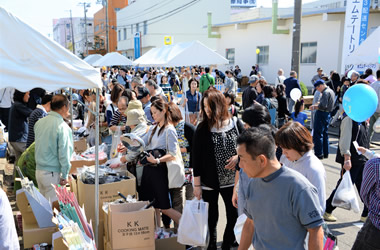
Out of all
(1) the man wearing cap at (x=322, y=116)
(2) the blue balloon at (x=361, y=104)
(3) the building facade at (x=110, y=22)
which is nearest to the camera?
(2) the blue balloon at (x=361, y=104)

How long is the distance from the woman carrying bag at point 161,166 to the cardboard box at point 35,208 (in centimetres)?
107

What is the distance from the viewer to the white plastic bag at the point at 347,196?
4.39m

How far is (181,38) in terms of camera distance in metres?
44.8

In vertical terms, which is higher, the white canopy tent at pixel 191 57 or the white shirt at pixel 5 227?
the white canopy tent at pixel 191 57

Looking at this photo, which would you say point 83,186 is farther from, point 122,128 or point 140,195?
point 122,128

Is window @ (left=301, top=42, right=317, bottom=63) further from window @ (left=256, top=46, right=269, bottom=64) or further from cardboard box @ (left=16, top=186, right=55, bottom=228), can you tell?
cardboard box @ (left=16, top=186, right=55, bottom=228)

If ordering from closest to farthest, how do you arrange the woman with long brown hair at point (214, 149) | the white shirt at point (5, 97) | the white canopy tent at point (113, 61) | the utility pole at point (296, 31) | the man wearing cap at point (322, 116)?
1. the woman with long brown hair at point (214, 149)
2. the man wearing cap at point (322, 116)
3. the white shirt at point (5, 97)
4. the utility pole at point (296, 31)
5. the white canopy tent at point (113, 61)

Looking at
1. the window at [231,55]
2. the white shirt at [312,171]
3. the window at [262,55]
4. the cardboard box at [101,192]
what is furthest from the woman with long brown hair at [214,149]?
the window at [231,55]

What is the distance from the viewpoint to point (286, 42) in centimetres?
2452

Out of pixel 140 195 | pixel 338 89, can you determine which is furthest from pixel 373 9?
pixel 140 195

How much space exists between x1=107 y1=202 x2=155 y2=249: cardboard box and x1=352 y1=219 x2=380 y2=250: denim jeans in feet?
6.15

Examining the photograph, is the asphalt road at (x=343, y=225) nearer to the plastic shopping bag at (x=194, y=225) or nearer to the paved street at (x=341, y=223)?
the paved street at (x=341, y=223)

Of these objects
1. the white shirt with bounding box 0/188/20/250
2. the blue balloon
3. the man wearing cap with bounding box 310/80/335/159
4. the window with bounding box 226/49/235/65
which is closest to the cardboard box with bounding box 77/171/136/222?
the white shirt with bounding box 0/188/20/250

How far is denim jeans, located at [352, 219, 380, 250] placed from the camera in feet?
8.90
